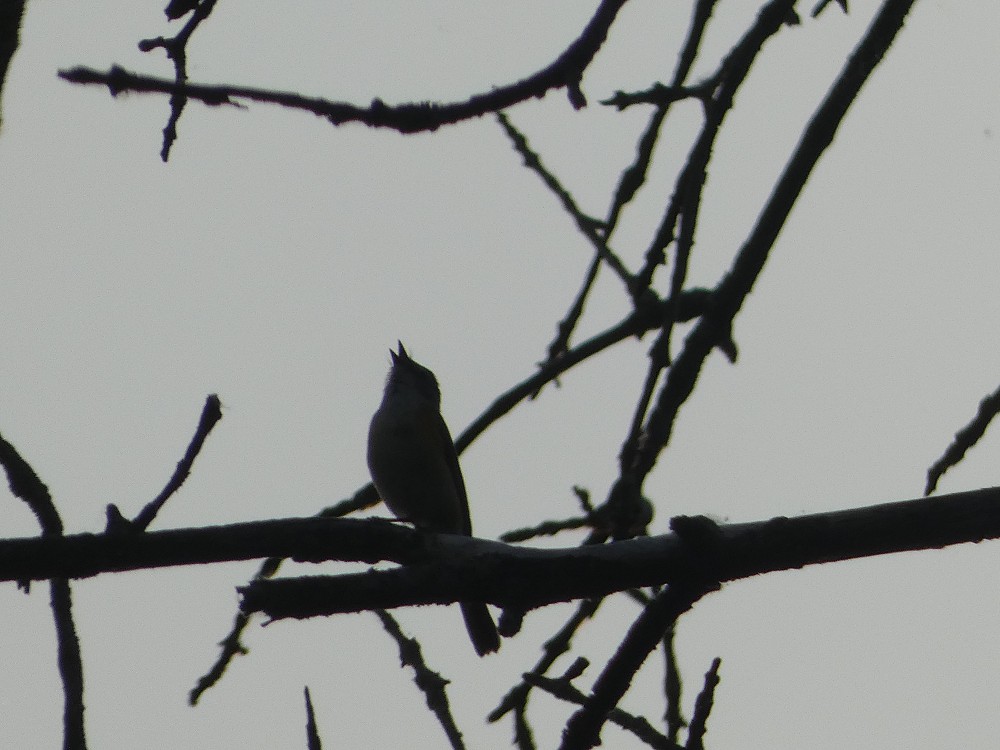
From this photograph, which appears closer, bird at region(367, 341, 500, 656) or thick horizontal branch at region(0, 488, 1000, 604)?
thick horizontal branch at region(0, 488, 1000, 604)

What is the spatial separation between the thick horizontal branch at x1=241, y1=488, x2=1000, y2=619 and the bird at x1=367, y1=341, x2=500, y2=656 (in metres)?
4.95

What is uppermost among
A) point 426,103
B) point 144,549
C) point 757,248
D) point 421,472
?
point 421,472

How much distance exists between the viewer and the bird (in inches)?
297

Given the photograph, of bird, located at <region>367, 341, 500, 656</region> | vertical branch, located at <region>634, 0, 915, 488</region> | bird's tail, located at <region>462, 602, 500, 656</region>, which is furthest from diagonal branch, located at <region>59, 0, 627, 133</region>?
bird's tail, located at <region>462, 602, 500, 656</region>

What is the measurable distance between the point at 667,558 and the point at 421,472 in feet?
17.3

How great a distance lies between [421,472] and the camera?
7609mm

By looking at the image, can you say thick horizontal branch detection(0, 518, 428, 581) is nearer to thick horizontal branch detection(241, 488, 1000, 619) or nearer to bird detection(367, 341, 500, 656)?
thick horizontal branch detection(241, 488, 1000, 619)

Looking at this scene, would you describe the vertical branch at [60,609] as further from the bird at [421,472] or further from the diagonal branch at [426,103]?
the bird at [421,472]

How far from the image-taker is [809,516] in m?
2.39

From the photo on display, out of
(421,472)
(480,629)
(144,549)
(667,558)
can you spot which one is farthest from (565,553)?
(480,629)

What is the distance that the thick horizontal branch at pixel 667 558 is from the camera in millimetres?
2295

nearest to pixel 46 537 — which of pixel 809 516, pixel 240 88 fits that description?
pixel 240 88

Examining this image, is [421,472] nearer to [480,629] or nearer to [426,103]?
[480,629]

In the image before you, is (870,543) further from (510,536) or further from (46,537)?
(46,537)
